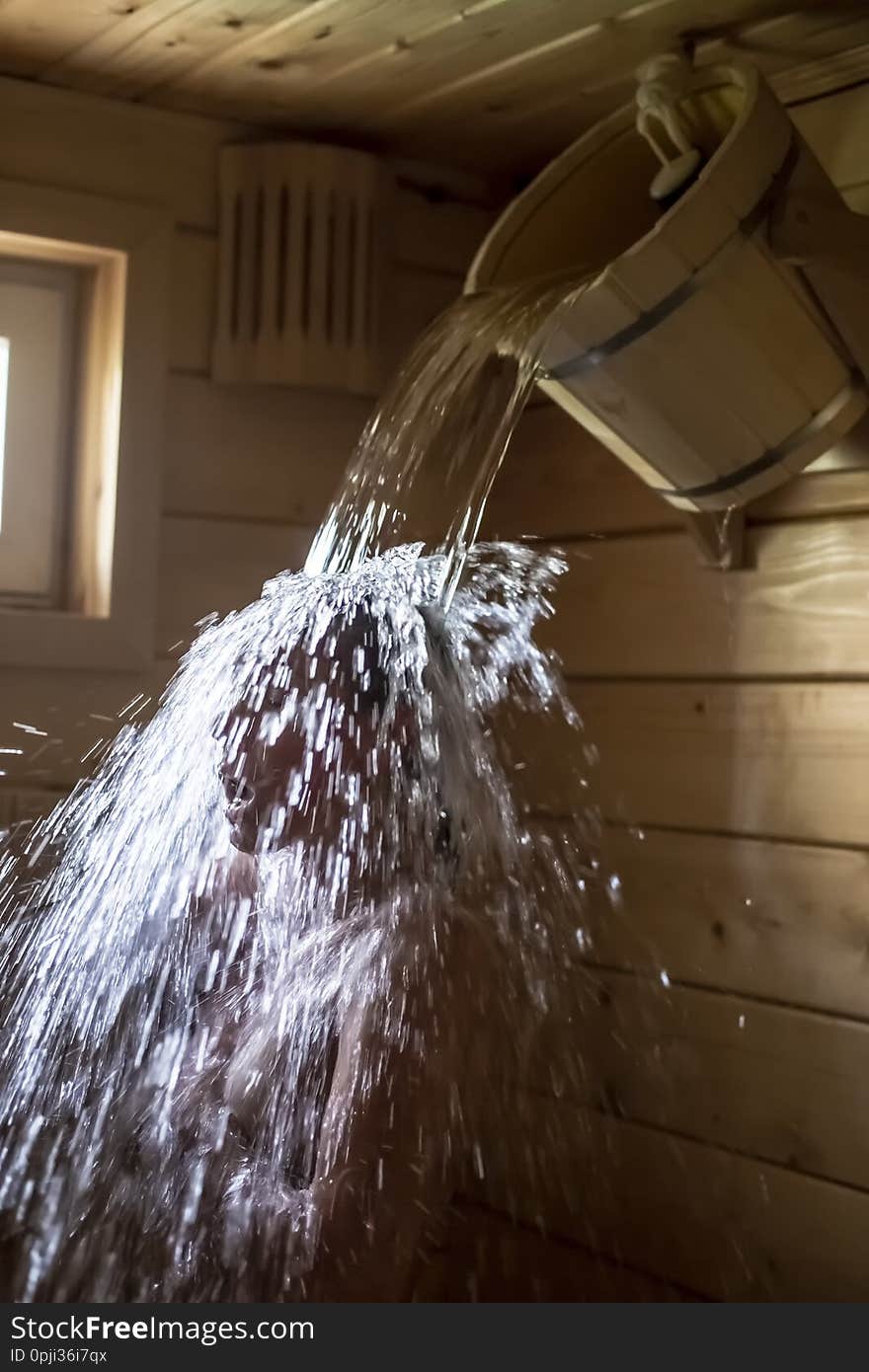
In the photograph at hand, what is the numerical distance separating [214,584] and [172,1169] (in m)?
0.64

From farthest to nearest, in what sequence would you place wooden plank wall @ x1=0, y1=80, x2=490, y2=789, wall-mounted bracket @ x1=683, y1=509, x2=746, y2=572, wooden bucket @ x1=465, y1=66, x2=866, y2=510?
wooden plank wall @ x1=0, y1=80, x2=490, y2=789, wall-mounted bracket @ x1=683, y1=509, x2=746, y2=572, wooden bucket @ x1=465, y1=66, x2=866, y2=510

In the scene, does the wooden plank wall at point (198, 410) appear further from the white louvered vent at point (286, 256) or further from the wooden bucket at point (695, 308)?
the wooden bucket at point (695, 308)

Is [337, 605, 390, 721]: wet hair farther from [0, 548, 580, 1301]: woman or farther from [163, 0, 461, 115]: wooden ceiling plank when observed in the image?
[163, 0, 461, 115]: wooden ceiling plank

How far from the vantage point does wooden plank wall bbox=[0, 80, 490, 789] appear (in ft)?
5.31

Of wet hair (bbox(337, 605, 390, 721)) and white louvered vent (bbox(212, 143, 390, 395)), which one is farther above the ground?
white louvered vent (bbox(212, 143, 390, 395))

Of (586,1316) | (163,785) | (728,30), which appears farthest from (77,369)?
(586,1316)

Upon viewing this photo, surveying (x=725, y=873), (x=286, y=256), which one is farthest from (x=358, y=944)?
(x=286, y=256)

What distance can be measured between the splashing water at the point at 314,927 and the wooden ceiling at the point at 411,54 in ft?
0.91

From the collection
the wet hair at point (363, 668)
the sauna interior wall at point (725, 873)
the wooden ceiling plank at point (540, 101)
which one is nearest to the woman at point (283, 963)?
the wet hair at point (363, 668)

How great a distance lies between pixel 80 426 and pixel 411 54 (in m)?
0.54

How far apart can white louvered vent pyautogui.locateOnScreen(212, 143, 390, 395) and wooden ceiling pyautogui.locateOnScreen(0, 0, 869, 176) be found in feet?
0.17

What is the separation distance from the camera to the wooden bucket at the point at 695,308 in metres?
1.12

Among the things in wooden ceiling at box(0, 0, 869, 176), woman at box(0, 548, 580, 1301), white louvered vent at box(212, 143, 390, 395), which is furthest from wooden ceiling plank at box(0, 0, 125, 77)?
woman at box(0, 548, 580, 1301)

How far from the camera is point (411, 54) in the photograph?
4.84 ft
